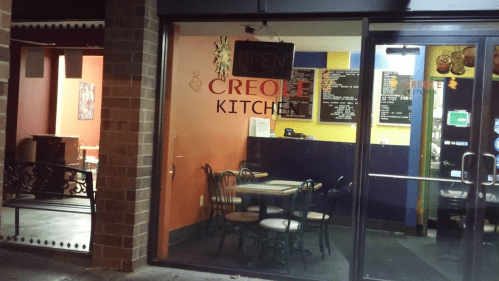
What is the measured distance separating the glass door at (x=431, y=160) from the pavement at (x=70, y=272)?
1.53 metres

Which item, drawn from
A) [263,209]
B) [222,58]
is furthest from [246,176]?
[222,58]

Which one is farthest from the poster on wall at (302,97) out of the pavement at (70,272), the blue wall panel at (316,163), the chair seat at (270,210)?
the pavement at (70,272)

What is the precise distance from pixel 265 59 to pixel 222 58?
1.49 m

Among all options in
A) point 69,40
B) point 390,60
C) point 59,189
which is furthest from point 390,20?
point 69,40

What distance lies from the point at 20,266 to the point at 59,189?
0.89 meters

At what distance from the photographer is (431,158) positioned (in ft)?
23.5

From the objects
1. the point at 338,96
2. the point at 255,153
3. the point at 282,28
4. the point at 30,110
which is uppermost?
the point at 282,28

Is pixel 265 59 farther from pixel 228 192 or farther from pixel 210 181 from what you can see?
pixel 210 181

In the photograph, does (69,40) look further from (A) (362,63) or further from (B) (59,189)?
(A) (362,63)

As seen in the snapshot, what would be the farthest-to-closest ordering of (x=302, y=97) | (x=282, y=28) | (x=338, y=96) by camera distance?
(x=338, y=96), (x=302, y=97), (x=282, y=28)

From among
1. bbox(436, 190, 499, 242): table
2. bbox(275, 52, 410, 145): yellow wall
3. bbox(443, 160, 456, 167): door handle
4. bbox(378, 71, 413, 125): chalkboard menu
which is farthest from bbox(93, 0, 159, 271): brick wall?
bbox(378, 71, 413, 125): chalkboard menu

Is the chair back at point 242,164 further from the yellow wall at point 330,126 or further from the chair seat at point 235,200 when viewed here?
the yellow wall at point 330,126

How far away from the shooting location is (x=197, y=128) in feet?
22.1

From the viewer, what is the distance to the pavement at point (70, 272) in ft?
15.2
